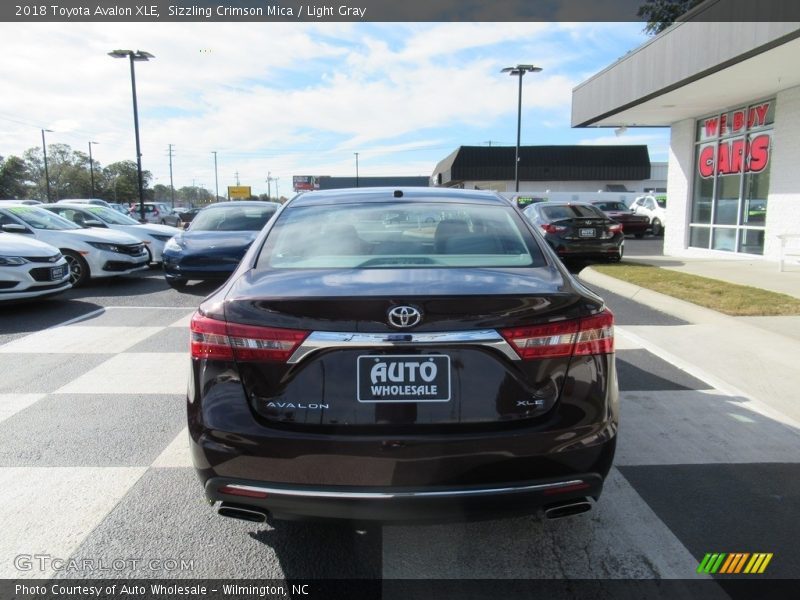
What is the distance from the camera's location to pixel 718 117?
14672mm

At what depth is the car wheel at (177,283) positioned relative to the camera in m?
9.88

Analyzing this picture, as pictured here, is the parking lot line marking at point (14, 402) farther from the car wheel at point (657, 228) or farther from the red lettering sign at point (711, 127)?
the car wheel at point (657, 228)

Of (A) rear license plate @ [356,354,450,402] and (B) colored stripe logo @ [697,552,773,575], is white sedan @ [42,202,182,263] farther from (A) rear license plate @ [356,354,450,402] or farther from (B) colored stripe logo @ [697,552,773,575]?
(B) colored stripe logo @ [697,552,773,575]

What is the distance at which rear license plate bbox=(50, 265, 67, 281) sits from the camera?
833cm

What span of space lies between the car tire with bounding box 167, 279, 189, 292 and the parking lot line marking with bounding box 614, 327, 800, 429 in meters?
6.89

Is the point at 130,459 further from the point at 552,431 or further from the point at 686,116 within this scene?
the point at 686,116

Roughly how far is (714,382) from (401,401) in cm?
394

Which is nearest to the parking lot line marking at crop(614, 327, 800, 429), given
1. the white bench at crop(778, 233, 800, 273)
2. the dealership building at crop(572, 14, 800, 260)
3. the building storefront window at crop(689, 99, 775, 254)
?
the dealership building at crop(572, 14, 800, 260)

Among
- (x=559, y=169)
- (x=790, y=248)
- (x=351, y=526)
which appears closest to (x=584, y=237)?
(x=790, y=248)

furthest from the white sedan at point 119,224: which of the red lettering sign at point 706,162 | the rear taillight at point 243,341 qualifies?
the red lettering sign at point 706,162

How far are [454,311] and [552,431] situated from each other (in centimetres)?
57

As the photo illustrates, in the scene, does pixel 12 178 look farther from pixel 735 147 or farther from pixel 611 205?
pixel 735 147

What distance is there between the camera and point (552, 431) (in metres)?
2.20

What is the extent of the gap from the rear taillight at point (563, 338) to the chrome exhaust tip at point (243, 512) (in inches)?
44.8
